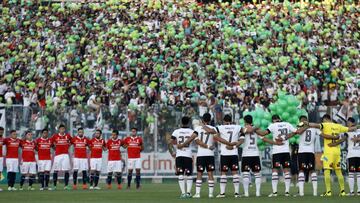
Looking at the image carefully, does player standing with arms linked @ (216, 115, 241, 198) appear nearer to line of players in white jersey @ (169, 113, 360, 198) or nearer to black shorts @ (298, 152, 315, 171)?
line of players in white jersey @ (169, 113, 360, 198)

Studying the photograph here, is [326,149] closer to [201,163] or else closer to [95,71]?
[201,163]

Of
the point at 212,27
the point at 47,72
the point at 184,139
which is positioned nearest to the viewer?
the point at 184,139

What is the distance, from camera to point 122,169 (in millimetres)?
40031

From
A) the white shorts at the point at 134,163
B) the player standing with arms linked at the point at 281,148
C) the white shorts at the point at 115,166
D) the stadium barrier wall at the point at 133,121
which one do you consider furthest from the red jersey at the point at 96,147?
the player standing with arms linked at the point at 281,148

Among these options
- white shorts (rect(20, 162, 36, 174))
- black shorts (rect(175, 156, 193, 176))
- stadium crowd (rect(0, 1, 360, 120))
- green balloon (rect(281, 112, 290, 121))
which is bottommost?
black shorts (rect(175, 156, 193, 176))

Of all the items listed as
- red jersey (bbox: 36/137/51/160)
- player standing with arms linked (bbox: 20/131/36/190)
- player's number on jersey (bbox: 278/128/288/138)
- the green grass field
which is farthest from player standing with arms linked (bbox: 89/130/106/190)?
player's number on jersey (bbox: 278/128/288/138)

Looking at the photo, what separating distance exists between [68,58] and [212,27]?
7.23m

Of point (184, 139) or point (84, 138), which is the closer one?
point (184, 139)

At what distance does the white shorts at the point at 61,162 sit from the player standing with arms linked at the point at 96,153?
92 cm

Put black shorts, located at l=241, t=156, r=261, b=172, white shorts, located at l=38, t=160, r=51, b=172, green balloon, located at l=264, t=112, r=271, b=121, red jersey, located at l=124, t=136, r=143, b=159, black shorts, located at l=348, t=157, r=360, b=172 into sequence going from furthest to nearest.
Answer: green balloon, located at l=264, t=112, r=271, b=121
red jersey, located at l=124, t=136, r=143, b=159
white shorts, located at l=38, t=160, r=51, b=172
black shorts, located at l=348, t=157, r=360, b=172
black shorts, located at l=241, t=156, r=261, b=172

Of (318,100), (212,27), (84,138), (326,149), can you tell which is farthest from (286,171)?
(212,27)

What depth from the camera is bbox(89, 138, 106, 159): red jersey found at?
38.5 meters

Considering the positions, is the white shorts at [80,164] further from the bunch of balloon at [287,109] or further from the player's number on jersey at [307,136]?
the player's number on jersey at [307,136]

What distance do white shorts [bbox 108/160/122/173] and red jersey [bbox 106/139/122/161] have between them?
124mm
